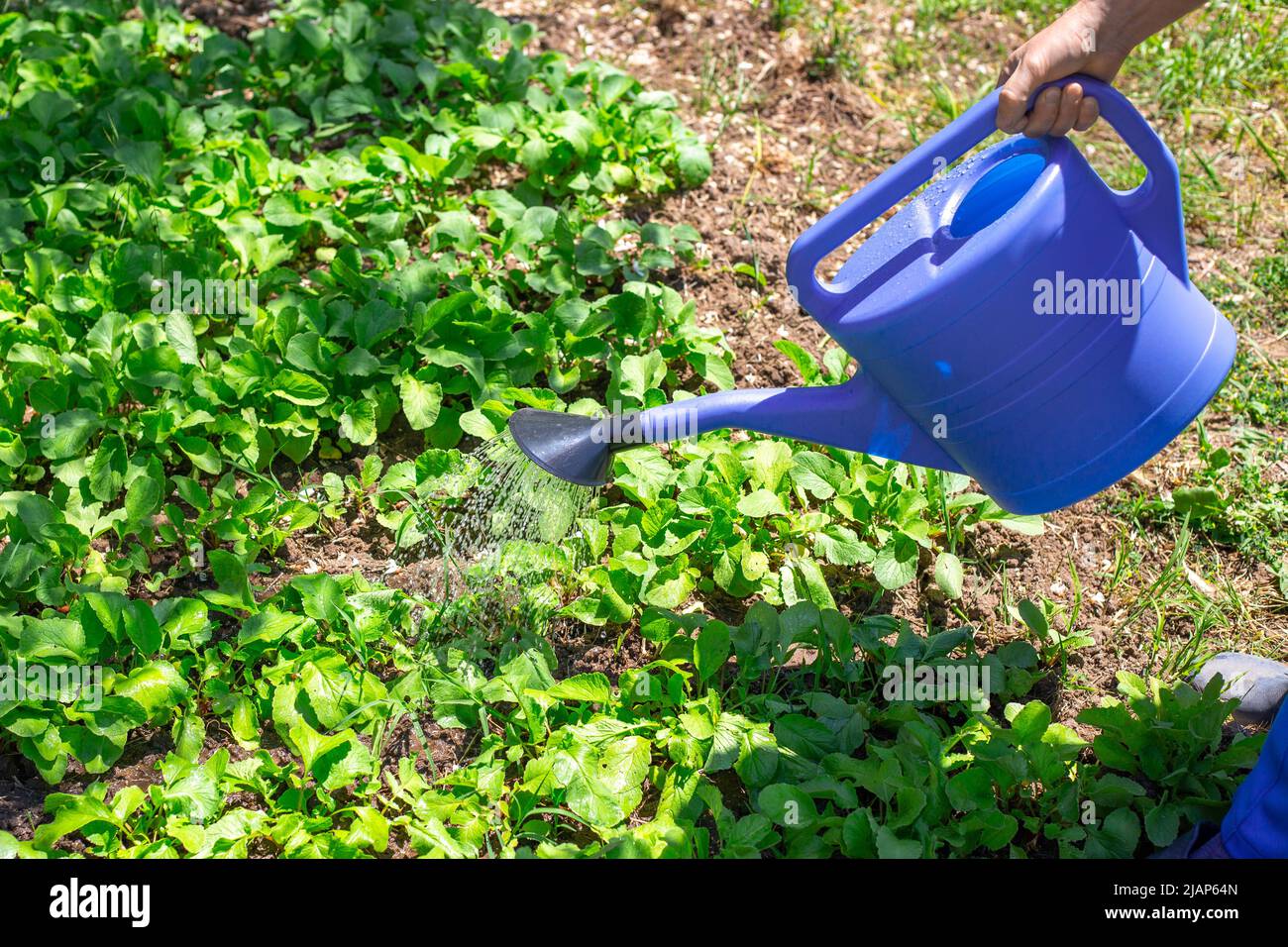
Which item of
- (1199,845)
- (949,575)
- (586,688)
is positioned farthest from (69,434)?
(1199,845)

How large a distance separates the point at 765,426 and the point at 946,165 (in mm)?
486

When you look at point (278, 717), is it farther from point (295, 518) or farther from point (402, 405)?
point (402, 405)

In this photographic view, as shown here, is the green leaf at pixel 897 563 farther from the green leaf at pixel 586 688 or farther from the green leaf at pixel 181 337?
the green leaf at pixel 181 337

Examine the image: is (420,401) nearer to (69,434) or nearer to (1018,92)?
(69,434)

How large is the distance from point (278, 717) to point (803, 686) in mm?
919

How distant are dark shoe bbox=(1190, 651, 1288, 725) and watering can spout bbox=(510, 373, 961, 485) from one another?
67 centimetres

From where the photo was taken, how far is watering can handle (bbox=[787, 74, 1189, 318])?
169cm

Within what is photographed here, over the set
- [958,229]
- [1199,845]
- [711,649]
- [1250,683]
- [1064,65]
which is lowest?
[1199,845]

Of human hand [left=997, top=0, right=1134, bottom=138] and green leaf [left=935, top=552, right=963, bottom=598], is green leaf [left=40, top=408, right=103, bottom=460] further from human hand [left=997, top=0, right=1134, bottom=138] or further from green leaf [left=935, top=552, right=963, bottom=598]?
human hand [left=997, top=0, right=1134, bottom=138]

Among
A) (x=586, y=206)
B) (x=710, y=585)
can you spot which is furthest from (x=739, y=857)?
(x=586, y=206)

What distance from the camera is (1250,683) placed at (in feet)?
6.96

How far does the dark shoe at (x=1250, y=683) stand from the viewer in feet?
6.86

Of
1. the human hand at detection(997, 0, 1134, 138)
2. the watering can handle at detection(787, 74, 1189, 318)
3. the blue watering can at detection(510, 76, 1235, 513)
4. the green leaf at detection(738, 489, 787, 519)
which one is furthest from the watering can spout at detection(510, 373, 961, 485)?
the human hand at detection(997, 0, 1134, 138)

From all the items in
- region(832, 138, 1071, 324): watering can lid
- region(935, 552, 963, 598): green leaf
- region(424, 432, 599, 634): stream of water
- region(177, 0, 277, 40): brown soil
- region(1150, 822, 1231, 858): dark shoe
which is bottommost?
region(1150, 822, 1231, 858): dark shoe
